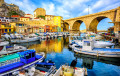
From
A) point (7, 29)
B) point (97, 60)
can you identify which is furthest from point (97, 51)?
point (7, 29)

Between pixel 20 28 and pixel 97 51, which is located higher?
pixel 20 28

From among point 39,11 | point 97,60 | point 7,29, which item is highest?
point 39,11

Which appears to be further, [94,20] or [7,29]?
[94,20]

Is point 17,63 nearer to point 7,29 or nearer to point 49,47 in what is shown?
point 49,47

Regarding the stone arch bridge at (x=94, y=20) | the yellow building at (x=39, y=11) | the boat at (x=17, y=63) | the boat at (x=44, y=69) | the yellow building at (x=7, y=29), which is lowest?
the boat at (x=44, y=69)

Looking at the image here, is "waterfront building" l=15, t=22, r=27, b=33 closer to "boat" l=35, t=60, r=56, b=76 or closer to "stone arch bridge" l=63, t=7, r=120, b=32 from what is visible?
"stone arch bridge" l=63, t=7, r=120, b=32

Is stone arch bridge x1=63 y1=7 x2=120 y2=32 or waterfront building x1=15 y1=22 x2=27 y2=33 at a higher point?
stone arch bridge x1=63 y1=7 x2=120 y2=32

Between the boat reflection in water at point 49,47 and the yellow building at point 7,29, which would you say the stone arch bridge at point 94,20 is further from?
the yellow building at point 7,29

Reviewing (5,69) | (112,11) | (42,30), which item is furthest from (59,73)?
(42,30)

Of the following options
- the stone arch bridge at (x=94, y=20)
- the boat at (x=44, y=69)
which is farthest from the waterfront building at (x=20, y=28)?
the boat at (x=44, y=69)

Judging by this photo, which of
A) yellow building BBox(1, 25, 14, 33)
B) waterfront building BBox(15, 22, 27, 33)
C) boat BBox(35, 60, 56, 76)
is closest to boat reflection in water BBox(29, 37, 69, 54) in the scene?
boat BBox(35, 60, 56, 76)

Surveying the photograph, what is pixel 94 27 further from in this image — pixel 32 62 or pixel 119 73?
pixel 32 62

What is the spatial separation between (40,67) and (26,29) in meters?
47.7

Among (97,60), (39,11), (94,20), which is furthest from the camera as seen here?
(39,11)
